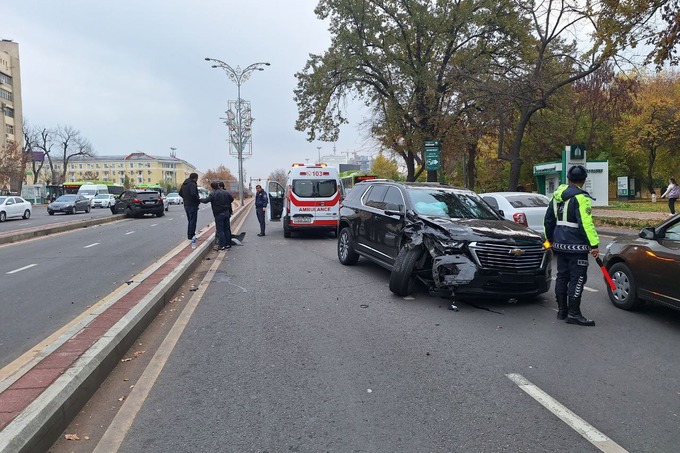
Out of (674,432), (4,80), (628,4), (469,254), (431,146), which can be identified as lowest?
(674,432)

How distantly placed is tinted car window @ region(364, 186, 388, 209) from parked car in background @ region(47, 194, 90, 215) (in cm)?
3161

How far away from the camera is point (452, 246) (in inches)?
257

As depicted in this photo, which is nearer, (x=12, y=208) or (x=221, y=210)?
(x=221, y=210)

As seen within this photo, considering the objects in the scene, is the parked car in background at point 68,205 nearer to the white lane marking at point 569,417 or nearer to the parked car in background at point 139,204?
the parked car in background at point 139,204

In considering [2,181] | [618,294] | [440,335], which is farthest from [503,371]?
[2,181]

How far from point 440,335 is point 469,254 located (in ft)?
4.62

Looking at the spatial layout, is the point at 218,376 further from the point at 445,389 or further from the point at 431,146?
the point at 431,146

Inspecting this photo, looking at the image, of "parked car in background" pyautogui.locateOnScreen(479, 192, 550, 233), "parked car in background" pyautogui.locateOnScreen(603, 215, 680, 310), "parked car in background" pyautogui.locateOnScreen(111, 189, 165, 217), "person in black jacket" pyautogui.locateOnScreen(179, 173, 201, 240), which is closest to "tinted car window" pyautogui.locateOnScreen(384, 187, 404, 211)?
"parked car in background" pyautogui.locateOnScreen(603, 215, 680, 310)

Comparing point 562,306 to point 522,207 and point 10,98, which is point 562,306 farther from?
point 10,98

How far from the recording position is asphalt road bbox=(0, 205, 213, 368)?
5.97m

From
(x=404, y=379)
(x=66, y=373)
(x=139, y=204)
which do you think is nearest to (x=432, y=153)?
(x=139, y=204)

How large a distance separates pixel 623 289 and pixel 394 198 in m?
3.77

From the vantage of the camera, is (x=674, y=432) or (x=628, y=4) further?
(x=628, y=4)

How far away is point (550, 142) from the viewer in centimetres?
3872
